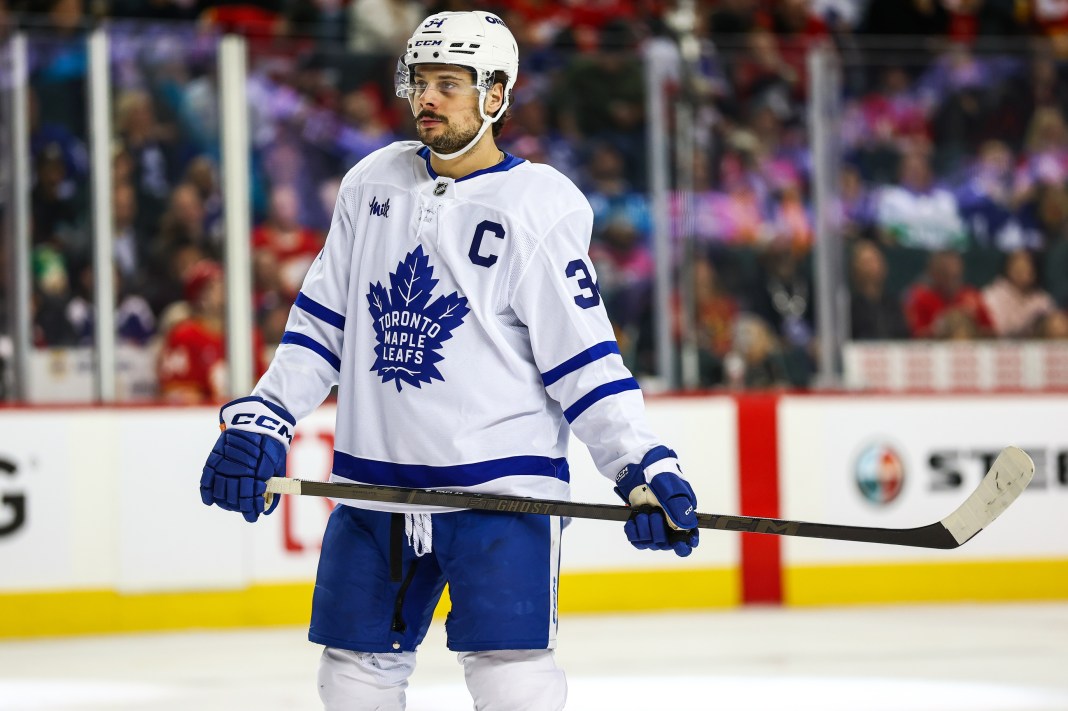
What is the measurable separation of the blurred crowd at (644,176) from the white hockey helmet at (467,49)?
2.87m

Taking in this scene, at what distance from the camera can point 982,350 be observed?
19.7 feet

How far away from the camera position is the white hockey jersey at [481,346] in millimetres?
2459

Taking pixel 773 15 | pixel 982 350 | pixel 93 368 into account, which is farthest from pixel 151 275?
pixel 773 15

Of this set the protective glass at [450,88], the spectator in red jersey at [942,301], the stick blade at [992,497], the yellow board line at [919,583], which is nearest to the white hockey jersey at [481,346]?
the protective glass at [450,88]

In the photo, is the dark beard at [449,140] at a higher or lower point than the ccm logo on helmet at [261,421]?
higher

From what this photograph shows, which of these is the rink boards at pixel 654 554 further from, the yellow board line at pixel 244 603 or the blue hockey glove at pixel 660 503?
the blue hockey glove at pixel 660 503

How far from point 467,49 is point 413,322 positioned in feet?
1.40

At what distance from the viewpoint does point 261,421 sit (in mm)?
2494

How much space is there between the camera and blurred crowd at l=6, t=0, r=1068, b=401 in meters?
5.40

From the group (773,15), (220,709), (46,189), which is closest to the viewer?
(220,709)

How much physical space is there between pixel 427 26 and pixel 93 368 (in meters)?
3.12

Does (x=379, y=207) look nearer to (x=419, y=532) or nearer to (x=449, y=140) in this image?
(x=449, y=140)

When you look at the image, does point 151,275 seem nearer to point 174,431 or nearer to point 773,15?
point 174,431

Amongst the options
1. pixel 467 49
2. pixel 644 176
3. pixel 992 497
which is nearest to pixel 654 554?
pixel 644 176
